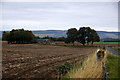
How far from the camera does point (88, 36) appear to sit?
72312mm

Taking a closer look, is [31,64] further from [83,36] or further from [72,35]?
[72,35]

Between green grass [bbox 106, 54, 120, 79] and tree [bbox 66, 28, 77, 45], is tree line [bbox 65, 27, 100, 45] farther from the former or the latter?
green grass [bbox 106, 54, 120, 79]

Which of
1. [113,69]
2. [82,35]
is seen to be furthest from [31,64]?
[82,35]

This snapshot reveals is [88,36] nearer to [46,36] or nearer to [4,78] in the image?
[46,36]

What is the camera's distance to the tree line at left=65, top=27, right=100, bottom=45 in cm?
7169

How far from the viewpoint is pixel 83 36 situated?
73438 millimetres

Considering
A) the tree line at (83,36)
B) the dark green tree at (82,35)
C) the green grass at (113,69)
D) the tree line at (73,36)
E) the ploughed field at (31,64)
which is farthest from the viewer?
the dark green tree at (82,35)

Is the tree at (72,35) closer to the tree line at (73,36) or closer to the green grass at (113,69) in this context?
the tree line at (73,36)

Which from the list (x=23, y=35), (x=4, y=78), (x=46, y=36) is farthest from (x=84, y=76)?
(x=46, y=36)

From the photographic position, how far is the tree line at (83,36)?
71.7m

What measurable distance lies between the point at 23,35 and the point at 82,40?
83.9 ft

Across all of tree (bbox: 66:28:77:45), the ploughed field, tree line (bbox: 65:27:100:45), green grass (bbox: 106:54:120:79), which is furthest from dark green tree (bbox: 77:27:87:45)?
green grass (bbox: 106:54:120:79)

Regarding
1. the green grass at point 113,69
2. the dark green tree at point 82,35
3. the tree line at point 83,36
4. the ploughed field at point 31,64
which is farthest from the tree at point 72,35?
the green grass at point 113,69

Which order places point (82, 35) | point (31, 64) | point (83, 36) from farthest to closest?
point (82, 35) → point (83, 36) → point (31, 64)
